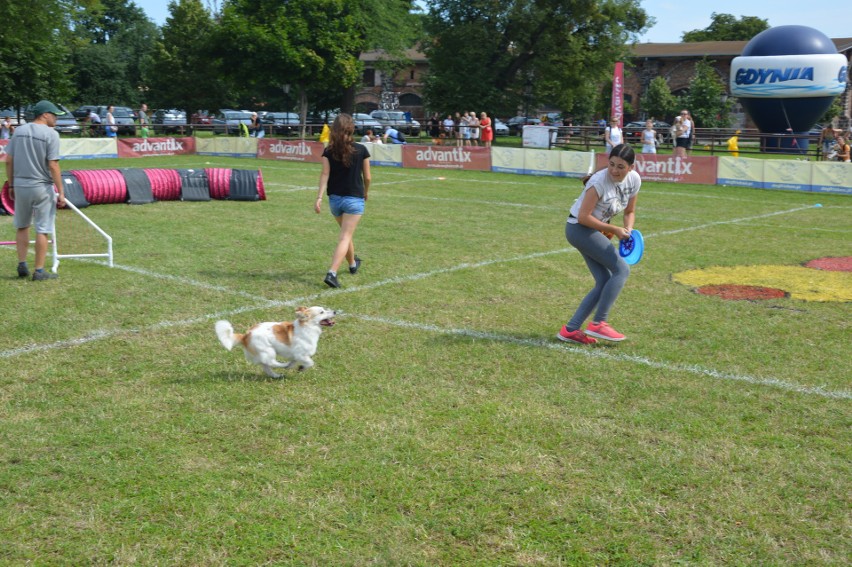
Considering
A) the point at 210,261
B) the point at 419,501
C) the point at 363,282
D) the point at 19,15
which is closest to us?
the point at 419,501

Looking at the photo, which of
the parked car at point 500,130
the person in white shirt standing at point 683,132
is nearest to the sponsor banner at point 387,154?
the person in white shirt standing at point 683,132

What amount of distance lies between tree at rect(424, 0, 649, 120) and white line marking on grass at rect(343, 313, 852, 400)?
4587 cm

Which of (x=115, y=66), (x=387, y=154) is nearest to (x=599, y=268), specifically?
(x=387, y=154)

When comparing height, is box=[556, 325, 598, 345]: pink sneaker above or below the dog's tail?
below

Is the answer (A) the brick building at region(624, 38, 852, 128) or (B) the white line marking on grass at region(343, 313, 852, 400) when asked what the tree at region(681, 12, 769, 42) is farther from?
(B) the white line marking on grass at region(343, 313, 852, 400)

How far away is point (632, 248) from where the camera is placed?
7.37 metres

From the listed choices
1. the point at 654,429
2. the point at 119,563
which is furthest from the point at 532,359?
the point at 119,563

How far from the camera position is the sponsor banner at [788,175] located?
2219 cm

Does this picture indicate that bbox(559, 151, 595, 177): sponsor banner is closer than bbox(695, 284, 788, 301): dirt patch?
No

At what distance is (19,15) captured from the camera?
3659 centimetres

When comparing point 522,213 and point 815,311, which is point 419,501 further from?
point 522,213

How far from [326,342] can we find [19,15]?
35932 mm

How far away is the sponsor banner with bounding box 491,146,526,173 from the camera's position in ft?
89.5

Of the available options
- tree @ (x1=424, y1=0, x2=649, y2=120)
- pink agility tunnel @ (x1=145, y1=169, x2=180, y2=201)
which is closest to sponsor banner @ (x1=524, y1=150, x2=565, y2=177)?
pink agility tunnel @ (x1=145, y1=169, x2=180, y2=201)
